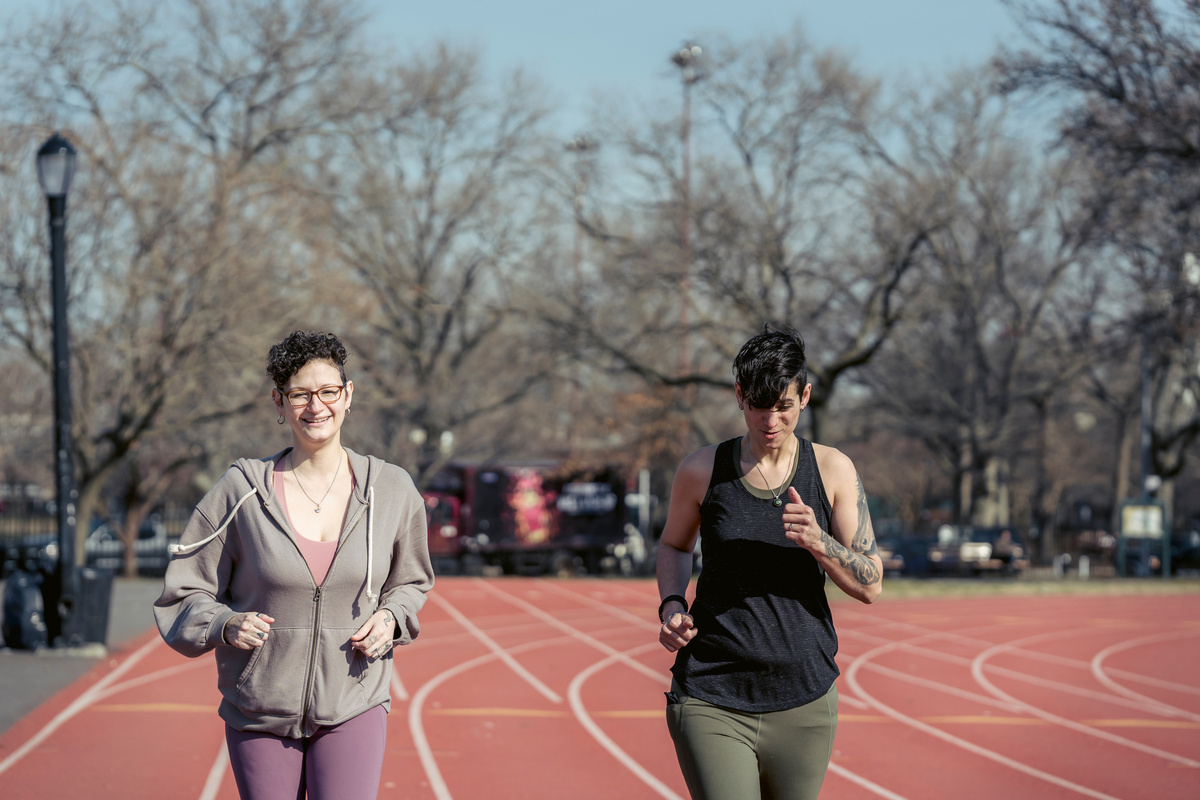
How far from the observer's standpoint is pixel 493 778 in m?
8.28

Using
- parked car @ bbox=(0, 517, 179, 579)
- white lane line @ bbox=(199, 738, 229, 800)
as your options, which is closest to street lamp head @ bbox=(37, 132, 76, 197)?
white lane line @ bbox=(199, 738, 229, 800)

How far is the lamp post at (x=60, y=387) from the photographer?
13508 mm

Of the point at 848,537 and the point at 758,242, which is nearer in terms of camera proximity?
the point at 848,537

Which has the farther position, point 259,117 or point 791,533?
point 259,117

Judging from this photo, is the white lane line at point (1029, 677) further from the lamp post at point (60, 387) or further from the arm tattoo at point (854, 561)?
the arm tattoo at point (854, 561)

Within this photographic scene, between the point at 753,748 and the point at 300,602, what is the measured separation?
50.1 inches

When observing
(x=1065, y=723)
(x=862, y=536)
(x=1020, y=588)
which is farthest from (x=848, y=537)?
(x=1020, y=588)

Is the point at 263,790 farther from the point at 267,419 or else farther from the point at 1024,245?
the point at 1024,245

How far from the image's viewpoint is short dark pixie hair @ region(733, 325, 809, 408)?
360 centimetres

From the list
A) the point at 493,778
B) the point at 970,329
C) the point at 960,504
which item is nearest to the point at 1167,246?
the point at 493,778

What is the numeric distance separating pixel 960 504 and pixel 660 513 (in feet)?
31.0

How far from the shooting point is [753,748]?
363 cm

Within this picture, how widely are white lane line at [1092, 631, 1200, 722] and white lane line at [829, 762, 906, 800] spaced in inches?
174

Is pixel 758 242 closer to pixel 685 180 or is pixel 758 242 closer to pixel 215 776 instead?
pixel 685 180
